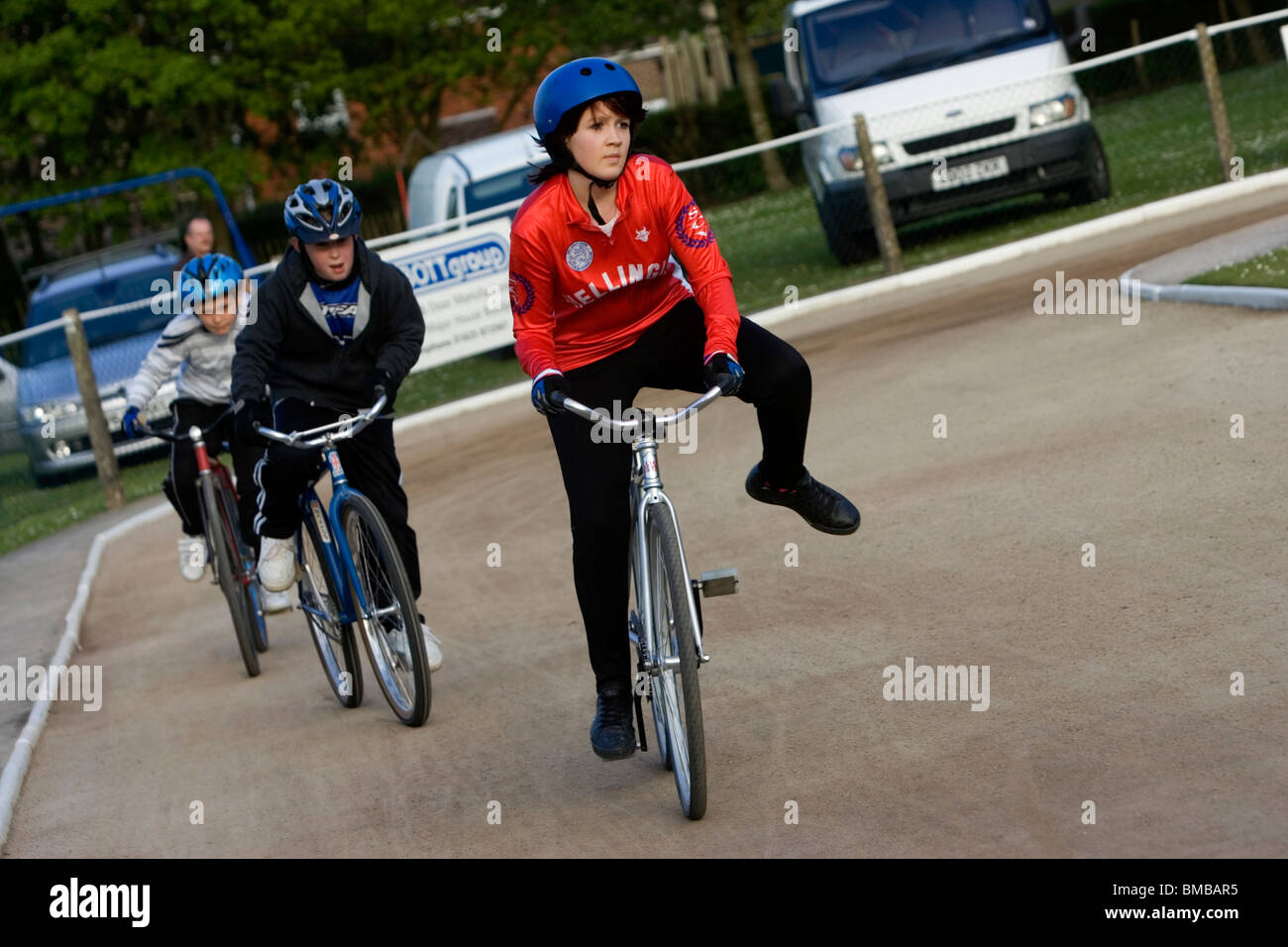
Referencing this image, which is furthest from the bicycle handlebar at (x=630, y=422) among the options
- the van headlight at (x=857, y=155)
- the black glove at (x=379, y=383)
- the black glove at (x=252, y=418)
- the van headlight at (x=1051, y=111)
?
the van headlight at (x=1051, y=111)

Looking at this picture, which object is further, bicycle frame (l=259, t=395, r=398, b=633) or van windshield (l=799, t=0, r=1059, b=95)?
van windshield (l=799, t=0, r=1059, b=95)

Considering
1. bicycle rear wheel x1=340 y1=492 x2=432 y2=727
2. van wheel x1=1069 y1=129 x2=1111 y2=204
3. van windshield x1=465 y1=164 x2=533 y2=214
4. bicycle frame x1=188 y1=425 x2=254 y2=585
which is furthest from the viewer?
van windshield x1=465 y1=164 x2=533 y2=214

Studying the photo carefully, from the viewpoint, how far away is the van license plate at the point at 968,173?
1795 centimetres

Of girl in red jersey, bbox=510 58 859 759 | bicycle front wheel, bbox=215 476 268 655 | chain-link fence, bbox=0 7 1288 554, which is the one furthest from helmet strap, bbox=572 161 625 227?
chain-link fence, bbox=0 7 1288 554

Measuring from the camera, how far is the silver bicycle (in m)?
5.14

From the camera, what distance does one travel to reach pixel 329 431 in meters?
7.20

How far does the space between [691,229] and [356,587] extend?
2.52 meters

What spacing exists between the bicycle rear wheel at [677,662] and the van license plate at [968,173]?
43.4 feet

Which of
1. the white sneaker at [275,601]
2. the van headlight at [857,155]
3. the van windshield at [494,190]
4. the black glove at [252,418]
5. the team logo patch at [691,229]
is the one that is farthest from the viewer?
the van windshield at [494,190]

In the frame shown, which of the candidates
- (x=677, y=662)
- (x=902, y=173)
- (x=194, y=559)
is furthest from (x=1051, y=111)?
(x=677, y=662)

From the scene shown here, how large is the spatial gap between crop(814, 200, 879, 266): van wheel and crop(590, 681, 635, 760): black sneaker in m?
13.7

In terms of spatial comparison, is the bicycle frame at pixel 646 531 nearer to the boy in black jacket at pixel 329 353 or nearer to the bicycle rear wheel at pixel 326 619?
the boy in black jacket at pixel 329 353

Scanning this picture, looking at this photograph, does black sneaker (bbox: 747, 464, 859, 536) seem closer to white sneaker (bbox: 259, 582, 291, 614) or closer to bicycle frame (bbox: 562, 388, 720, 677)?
bicycle frame (bbox: 562, 388, 720, 677)
